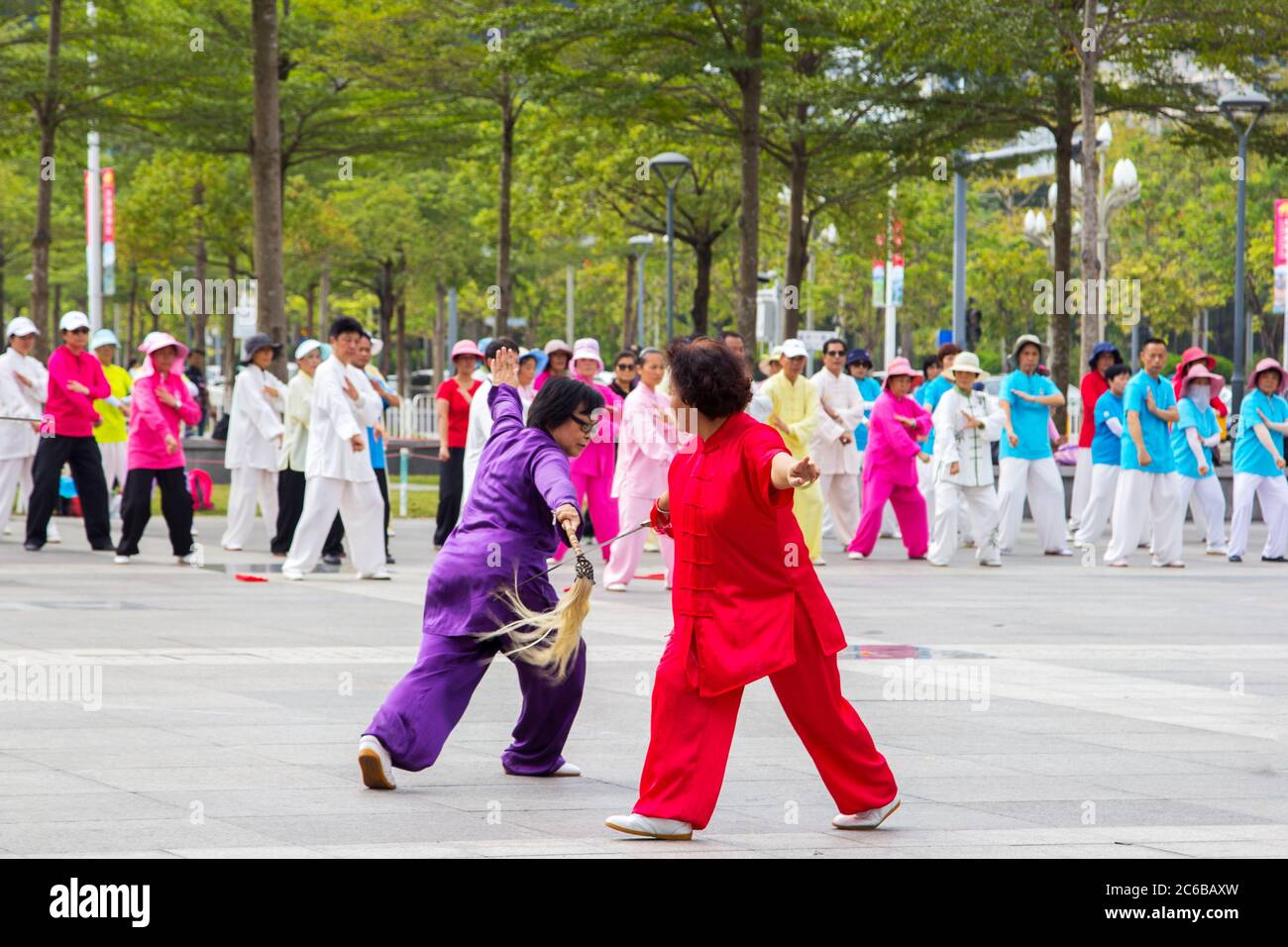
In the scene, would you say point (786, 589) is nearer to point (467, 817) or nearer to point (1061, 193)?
point (467, 817)

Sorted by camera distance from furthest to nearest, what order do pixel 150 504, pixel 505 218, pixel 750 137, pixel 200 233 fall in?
pixel 200 233 < pixel 505 218 < pixel 750 137 < pixel 150 504

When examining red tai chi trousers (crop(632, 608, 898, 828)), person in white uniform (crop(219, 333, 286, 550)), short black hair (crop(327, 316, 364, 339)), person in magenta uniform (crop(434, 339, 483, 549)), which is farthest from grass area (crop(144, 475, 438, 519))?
red tai chi trousers (crop(632, 608, 898, 828))

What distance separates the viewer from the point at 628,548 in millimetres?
14320

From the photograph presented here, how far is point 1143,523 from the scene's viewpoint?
17422 millimetres

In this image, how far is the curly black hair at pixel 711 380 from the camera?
6.34 metres

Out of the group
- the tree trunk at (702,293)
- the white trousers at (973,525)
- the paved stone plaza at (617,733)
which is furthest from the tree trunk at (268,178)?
the tree trunk at (702,293)

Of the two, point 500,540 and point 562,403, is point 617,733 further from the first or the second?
point 562,403

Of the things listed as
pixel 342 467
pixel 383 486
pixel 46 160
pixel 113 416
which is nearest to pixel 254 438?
pixel 383 486

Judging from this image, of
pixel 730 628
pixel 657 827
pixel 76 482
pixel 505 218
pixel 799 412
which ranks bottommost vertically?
pixel 657 827

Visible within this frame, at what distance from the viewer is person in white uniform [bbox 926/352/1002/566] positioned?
55.9ft

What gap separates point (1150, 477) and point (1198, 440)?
2.01 ft

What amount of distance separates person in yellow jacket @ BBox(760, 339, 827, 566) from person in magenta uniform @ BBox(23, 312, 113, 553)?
5.70m

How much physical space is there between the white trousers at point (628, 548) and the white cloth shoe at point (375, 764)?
7.18 metres
